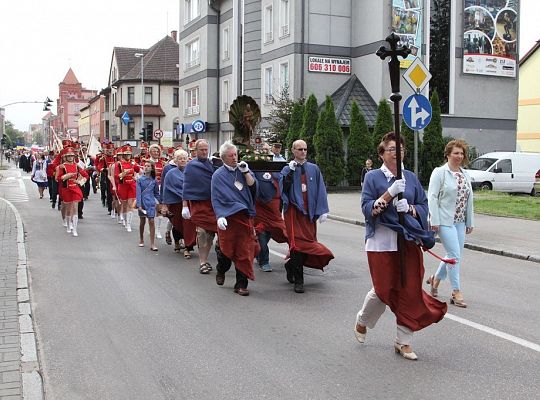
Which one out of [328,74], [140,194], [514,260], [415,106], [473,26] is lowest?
[514,260]

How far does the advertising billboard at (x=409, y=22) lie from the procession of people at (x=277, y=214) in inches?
740

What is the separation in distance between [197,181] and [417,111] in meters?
5.64

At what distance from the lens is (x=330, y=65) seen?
33.8 metres

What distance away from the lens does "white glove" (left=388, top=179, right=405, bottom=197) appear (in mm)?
5566

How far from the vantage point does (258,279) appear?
977cm

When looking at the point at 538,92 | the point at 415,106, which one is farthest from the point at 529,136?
the point at 415,106

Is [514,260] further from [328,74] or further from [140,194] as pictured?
[328,74]

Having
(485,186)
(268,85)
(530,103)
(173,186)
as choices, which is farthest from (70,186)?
(530,103)

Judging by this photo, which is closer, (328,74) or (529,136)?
(328,74)

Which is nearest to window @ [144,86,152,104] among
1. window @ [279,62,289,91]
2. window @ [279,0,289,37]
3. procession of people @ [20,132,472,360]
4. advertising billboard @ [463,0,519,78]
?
window @ [279,0,289,37]

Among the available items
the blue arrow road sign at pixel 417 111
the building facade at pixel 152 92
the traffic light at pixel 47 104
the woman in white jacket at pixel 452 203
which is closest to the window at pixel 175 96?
the building facade at pixel 152 92

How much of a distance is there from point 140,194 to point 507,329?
26.8 ft

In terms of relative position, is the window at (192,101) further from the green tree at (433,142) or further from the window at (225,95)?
the green tree at (433,142)

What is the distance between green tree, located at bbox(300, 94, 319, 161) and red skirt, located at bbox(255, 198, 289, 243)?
19927mm
